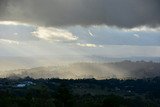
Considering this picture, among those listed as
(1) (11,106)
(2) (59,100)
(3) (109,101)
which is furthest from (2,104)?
(3) (109,101)

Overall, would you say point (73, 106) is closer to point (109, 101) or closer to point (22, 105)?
point (109, 101)

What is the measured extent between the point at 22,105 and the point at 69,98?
3844cm

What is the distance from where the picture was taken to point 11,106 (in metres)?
165

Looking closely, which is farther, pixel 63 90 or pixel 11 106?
pixel 11 106

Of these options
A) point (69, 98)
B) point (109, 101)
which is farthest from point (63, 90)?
point (109, 101)

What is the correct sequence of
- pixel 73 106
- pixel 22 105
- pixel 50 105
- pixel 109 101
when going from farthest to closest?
pixel 22 105
pixel 50 105
pixel 73 106
pixel 109 101

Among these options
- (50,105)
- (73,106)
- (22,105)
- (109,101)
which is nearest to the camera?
(109,101)

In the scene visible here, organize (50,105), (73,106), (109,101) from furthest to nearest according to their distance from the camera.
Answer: (50,105) → (73,106) → (109,101)

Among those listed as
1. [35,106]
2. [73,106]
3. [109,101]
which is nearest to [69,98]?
[73,106]

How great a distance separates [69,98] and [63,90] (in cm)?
339

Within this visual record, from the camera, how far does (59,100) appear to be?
481 ft

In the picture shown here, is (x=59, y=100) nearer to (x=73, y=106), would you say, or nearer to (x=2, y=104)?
(x=73, y=106)

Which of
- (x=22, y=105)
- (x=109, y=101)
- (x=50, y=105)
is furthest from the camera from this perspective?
(x=22, y=105)

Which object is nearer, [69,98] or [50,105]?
[69,98]
